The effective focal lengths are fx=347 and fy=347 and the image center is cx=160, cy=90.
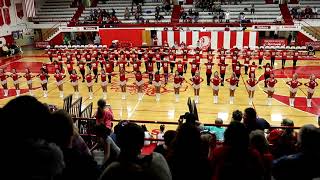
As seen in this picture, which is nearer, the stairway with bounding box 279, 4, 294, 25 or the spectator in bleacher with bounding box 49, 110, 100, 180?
the spectator in bleacher with bounding box 49, 110, 100, 180

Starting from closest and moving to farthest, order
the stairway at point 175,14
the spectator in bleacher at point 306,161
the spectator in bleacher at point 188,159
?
the spectator in bleacher at point 306,161
the spectator in bleacher at point 188,159
the stairway at point 175,14

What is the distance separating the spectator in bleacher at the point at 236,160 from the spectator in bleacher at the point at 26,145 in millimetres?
1407

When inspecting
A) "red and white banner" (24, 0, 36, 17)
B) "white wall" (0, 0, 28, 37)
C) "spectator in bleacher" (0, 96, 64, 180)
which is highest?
"red and white banner" (24, 0, 36, 17)

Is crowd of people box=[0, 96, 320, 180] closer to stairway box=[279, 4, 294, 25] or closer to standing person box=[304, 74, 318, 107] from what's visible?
standing person box=[304, 74, 318, 107]

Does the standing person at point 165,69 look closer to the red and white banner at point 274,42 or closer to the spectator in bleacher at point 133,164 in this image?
the red and white banner at point 274,42

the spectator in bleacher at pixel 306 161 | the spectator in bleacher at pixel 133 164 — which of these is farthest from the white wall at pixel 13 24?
the spectator in bleacher at pixel 306 161

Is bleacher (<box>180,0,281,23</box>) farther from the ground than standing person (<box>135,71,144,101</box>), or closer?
farther from the ground

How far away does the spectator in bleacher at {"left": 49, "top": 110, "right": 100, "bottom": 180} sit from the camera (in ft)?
9.29

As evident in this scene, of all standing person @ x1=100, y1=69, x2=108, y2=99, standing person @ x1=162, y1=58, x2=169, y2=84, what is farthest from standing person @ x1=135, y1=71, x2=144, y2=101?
standing person @ x1=162, y1=58, x2=169, y2=84

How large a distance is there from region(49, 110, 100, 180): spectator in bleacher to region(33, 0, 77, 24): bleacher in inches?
1282

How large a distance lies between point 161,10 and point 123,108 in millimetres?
19943

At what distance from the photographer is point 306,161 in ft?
9.84

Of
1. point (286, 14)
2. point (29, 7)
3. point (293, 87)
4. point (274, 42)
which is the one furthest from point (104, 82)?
point (286, 14)

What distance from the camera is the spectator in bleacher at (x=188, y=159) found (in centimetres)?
320
